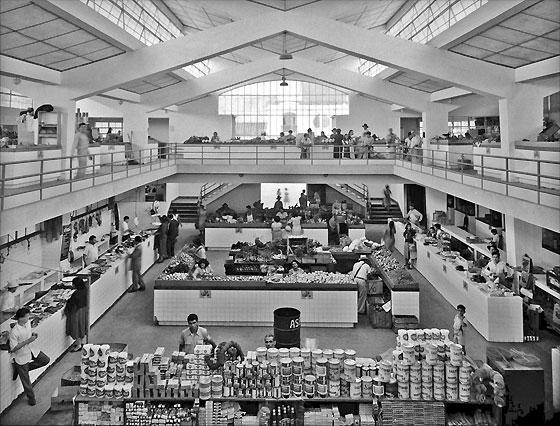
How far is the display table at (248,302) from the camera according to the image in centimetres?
1198

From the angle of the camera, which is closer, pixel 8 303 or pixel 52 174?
pixel 8 303

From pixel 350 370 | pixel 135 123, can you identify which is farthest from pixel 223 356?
pixel 135 123

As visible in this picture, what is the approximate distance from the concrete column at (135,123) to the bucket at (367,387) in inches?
717

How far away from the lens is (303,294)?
12.0 meters

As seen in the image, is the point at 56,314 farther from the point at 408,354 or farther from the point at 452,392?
the point at 452,392

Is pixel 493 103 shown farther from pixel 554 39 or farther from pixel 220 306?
pixel 220 306

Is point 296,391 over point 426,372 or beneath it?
beneath

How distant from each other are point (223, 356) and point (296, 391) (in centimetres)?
114

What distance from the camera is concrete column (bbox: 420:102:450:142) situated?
22.1m

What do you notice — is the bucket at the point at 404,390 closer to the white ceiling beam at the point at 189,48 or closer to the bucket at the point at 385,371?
the bucket at the point at 385,371

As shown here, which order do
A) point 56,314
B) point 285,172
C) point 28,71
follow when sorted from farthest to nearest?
point 285,172 < point 28,71 < point 56,314

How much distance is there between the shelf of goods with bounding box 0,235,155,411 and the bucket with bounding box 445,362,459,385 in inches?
252

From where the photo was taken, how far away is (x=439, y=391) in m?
6.59

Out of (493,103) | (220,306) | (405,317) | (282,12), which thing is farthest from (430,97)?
(220,306)
